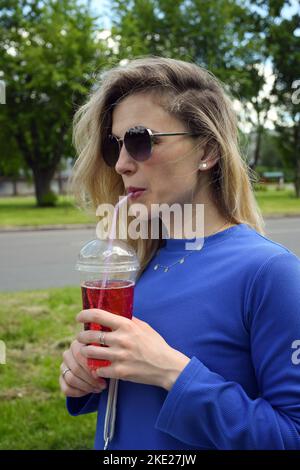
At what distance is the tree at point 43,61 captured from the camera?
22.0 meters

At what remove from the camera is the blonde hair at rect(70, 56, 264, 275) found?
1396mm

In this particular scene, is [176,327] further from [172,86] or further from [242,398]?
[172,86]

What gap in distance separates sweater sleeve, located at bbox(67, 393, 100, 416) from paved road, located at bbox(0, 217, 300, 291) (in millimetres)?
5234

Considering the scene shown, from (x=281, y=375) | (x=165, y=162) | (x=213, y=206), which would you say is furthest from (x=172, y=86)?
(x=281, y=375)

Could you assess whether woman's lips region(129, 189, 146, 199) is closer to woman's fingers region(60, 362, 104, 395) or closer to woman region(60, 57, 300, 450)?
woman region(60, 57, 300, 450)

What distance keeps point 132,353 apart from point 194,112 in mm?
634

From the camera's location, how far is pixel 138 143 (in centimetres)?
135

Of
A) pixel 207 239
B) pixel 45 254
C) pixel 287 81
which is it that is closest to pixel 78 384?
pixel 207 239

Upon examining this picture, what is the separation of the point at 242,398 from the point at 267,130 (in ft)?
89.9

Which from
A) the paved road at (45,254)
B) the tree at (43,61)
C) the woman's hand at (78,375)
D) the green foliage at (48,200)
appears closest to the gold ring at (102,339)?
the woman's hand at (78,375)

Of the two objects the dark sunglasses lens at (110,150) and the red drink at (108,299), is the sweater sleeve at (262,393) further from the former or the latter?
the dark sunglasses lens at (110,150)

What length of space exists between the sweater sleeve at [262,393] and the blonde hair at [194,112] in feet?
1.13

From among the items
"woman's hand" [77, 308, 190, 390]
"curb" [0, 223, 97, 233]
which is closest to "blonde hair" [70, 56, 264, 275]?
"woman's hand" [77, 308, 190, 390]

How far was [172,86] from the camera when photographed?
1.40 meters
